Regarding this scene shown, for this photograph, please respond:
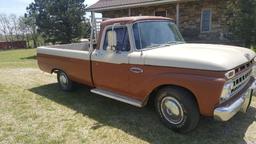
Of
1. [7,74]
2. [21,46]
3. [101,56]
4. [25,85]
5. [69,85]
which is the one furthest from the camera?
[21,46]

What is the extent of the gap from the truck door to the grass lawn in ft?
2.09

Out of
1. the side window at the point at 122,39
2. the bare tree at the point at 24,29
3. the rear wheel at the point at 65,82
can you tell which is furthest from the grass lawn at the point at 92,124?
the bare tree at the point at 24,29

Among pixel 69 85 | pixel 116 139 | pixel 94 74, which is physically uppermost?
pixel 94 74

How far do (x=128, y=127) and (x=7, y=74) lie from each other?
305 inches

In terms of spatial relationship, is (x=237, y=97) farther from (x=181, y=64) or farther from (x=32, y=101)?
(x=32, y=101)

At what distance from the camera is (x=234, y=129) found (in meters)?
4.33

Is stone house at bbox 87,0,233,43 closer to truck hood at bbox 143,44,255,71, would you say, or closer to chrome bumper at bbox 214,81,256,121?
chrome bumper at bbox 214,81,256,121

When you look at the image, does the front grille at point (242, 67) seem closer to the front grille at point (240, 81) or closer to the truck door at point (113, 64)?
the front grille at point (240, 81)

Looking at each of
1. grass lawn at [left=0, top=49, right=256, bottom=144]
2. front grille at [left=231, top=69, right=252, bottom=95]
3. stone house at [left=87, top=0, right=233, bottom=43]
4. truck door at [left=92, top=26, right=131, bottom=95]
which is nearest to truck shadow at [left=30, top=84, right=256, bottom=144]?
grass lawn at [left=0, top=49, right=256, bottom=144]

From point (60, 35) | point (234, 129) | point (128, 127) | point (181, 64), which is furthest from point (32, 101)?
point (60, 35)

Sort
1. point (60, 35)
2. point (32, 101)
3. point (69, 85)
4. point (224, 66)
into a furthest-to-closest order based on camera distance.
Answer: point (60, 35) → point (69, 85) → point (32, 101) → point (224, 66)

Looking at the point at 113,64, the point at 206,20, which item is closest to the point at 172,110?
the point at 113,64

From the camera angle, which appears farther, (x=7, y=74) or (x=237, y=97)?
(x=7, y=74)

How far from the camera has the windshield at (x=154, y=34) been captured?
4605 millimetres
